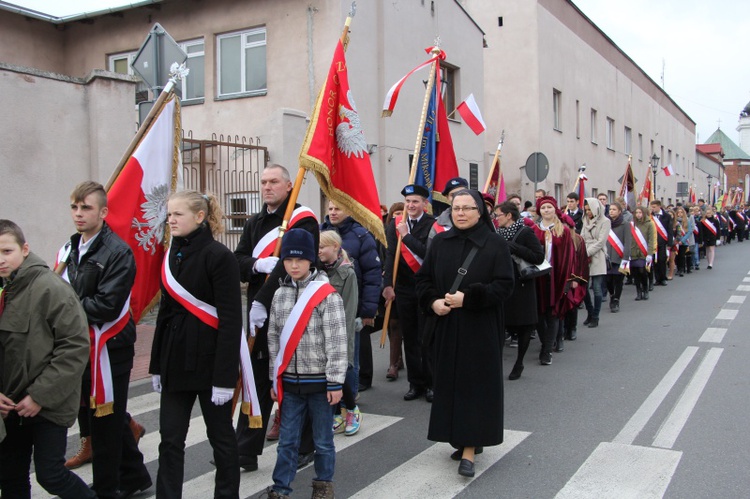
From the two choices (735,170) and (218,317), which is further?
(735,170)

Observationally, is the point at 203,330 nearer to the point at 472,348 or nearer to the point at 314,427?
the point at 314,427

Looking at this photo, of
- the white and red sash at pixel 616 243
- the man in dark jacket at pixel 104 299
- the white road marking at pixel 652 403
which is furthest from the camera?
the white and red sash at pixel 616 243

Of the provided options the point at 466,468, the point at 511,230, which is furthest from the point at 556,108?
the point at 466,468

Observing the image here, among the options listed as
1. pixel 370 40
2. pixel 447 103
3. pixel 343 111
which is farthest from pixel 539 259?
pixel 447 103

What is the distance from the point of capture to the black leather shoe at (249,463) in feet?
15.7

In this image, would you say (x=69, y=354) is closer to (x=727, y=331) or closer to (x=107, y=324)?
(x=107, y=324)

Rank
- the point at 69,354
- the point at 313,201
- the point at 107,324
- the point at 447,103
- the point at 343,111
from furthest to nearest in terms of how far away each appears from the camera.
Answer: the point at 447,103, the point at 313,201, the point at 343,111, the point at 107,324, the point at 69,354

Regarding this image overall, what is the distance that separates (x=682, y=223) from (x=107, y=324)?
18007 mm

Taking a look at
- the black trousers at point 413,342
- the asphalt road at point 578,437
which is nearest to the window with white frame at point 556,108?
the asphalt road at point 578,437

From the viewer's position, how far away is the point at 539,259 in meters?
7.32

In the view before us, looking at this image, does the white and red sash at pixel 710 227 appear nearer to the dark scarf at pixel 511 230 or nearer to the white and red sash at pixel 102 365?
the dark scarf at pixel 511 230

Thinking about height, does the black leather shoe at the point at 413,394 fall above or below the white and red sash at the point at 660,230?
below

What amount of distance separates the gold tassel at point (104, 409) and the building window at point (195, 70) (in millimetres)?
13047

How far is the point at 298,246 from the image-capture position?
13.3 feet
